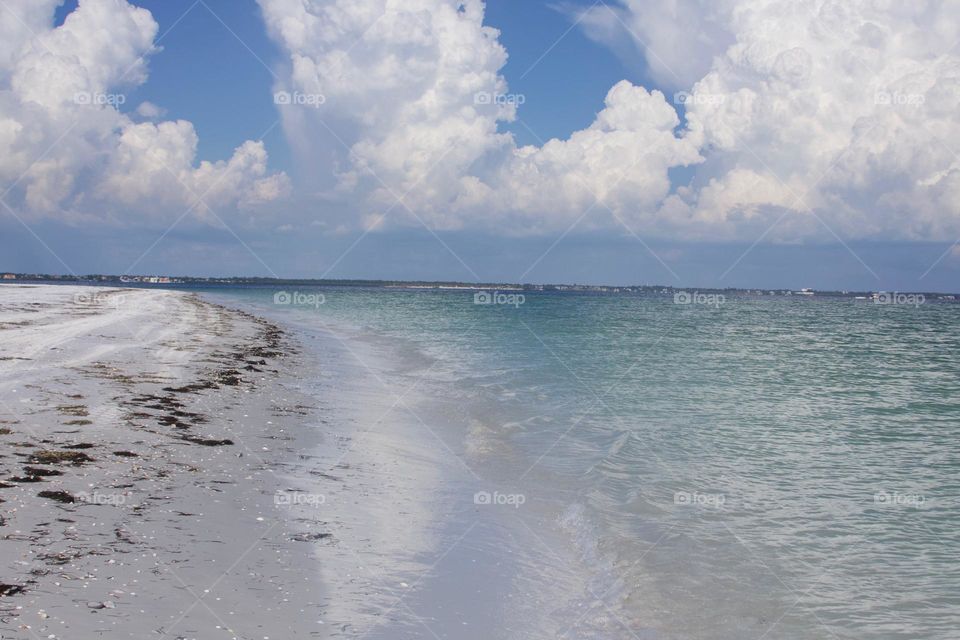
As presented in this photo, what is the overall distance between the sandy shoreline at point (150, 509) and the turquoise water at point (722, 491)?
2970 mm

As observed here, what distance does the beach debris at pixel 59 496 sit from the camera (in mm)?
8422

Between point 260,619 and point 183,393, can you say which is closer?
point 260,619

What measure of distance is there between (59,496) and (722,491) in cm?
1108

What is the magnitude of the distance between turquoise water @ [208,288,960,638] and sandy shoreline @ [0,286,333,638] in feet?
9.75

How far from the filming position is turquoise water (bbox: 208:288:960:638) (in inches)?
328

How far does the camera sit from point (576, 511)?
11.7 meters

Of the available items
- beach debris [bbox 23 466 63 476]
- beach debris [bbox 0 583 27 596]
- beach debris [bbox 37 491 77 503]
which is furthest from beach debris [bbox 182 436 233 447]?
beach debris [bbox 0 583 27 596]

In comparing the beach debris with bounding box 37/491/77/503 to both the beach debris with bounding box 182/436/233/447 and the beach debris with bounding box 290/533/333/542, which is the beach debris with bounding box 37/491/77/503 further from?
the beach debris with bounding box 182/436/233/447

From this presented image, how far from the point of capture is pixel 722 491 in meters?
13.6

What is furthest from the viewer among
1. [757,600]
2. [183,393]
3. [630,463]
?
[183,393]

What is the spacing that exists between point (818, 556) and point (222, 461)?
9.25 metres

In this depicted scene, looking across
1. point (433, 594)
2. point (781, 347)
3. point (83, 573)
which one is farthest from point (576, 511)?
point (781, 347)

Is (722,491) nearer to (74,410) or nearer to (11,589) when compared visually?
(11,589)

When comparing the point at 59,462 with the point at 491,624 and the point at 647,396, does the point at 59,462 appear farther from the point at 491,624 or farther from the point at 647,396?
the point at 647,396
